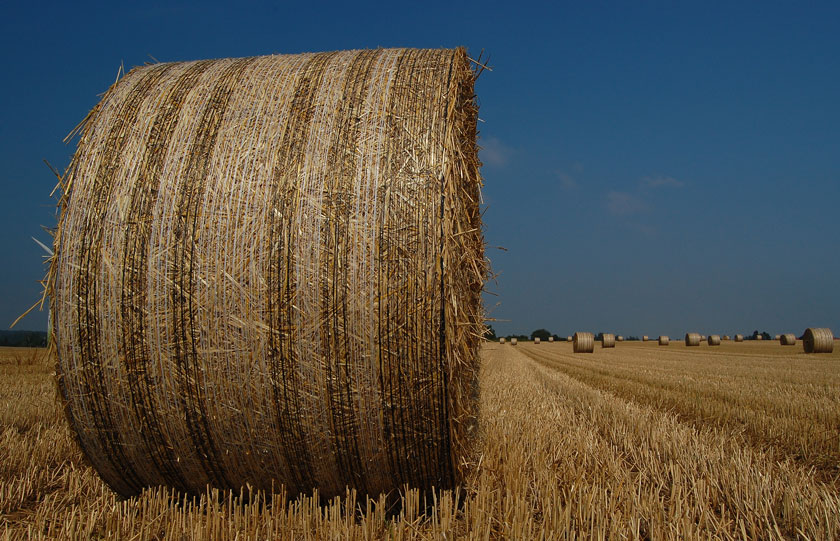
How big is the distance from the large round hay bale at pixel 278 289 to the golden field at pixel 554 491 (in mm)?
254

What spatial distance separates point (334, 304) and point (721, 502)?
221cm

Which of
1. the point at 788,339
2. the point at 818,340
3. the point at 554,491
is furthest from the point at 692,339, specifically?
the point at 554,491

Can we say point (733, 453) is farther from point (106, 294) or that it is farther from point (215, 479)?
point (106, 294)

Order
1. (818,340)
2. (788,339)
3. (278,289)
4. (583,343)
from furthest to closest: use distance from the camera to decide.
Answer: (788,339), (583,343), (818,340), (278,289)

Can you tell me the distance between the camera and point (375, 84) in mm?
2979

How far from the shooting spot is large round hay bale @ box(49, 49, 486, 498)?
2566 millimetres

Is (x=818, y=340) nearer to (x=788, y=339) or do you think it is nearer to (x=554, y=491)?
(x=788, y=339)

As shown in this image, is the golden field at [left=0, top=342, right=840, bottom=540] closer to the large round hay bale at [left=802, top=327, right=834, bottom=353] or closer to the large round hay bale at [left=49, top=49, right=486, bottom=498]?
the large round hay bale at [left=49, top=49, right=486, bottom=498]

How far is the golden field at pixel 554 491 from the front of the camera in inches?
97.2

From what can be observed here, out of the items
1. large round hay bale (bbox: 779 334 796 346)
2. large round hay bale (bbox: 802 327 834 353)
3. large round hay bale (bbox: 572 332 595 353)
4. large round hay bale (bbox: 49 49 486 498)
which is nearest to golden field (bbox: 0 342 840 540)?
large round hay bale (bbox: 49 49 486 498)

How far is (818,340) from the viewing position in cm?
2041

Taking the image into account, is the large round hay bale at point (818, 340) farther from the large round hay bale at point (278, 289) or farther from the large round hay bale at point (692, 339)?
the large round hay bale at point (278, 289)

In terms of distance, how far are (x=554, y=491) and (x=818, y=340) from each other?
74.0ft

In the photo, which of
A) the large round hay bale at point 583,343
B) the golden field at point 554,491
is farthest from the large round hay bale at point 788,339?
the golden field at point 554,491
